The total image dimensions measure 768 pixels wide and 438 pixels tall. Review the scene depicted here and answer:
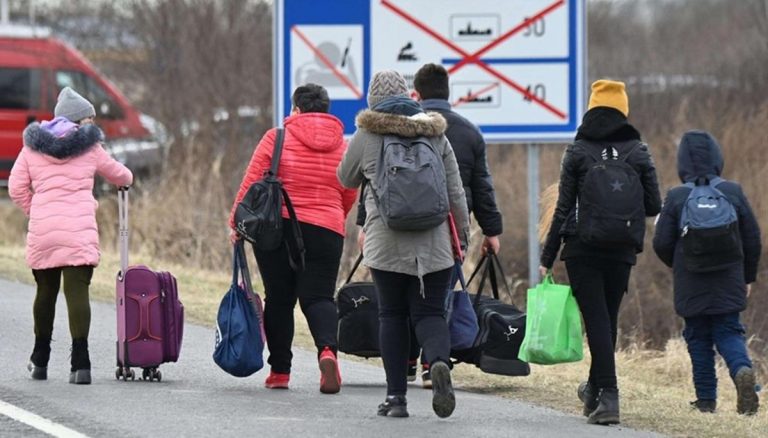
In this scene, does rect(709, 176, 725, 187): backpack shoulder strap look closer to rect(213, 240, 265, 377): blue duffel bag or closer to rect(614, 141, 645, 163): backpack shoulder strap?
rect(614, 141, 645, 163): backpack shoulder strap

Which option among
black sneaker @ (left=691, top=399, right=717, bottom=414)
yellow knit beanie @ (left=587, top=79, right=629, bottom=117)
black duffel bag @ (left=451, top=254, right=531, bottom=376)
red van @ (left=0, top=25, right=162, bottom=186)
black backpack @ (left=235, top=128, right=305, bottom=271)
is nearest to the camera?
yellow knit beanie @ (left=587, top=79, right=629, bottom=117)

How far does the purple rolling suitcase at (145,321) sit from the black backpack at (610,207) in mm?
2387

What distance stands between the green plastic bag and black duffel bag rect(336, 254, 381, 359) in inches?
47.3

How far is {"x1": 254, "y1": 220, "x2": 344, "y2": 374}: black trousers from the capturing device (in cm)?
968

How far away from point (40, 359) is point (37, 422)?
5.10ft

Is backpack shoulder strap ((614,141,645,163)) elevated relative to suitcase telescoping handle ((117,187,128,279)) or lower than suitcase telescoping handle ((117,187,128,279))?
elevated

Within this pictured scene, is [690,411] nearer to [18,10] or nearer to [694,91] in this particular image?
[694,91]

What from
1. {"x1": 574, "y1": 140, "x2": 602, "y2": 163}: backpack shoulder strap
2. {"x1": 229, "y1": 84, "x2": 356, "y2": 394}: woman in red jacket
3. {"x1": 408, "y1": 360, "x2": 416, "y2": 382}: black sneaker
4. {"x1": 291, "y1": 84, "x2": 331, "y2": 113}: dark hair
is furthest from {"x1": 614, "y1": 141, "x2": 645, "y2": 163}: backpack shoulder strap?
A: {"x1": 408, "y1": 360, "x2": 416, "y2": 382}: black sneaker

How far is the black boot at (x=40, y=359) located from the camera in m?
9.68

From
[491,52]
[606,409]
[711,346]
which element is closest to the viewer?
[606,409]

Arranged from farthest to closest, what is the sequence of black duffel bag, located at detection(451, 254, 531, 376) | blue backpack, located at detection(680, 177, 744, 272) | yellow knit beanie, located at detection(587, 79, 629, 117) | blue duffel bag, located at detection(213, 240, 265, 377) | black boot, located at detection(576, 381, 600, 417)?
black duffel bag, located at detection(451, 254, 531, 376)
blue backpack, located at detection(680, 177, 744, 272)
blue duffel bag, located at detection(213, 240, 265, 377)
black boot, located at detection(576, 381, 600, 417)
yellow knit beanie, located at detection(587, 79, 629, 117)

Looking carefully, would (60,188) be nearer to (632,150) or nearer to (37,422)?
(37,422)

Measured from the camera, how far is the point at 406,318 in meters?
8.70

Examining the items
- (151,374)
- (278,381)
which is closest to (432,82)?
(278,381)
